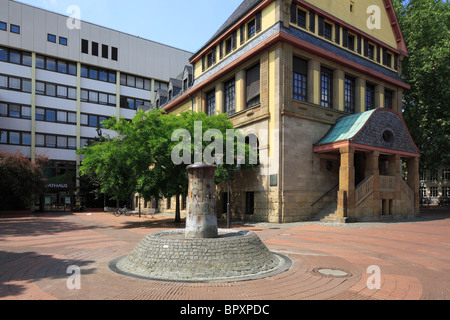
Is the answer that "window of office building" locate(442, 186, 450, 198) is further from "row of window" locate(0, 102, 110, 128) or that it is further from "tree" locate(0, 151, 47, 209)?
"tree" locate(0, 151, 47, 209)

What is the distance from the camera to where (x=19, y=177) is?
31594 millimetres

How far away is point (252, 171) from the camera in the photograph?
23.0 m

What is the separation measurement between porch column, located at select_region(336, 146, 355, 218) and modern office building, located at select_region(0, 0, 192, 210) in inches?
1295

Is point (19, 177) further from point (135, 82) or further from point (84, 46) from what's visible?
point (135, 82)

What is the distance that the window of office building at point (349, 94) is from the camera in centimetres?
2577

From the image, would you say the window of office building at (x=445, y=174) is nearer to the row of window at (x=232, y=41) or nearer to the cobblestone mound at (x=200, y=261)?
the row of window at (x=232, y=41)

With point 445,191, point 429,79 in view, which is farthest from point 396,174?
point 445,191

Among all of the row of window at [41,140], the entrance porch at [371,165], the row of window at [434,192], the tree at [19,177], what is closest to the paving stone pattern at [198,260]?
the entrance porch at [371,165]

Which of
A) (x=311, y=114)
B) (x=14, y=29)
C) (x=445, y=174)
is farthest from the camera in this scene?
(x=445, y=174)

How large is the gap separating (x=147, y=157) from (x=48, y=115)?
30285 mm

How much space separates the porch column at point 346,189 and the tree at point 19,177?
98.4ft

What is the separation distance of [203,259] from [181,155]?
12240 millimetres

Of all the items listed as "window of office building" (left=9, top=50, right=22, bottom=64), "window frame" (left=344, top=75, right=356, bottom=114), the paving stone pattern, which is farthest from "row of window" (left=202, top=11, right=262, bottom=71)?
"window of office building" (left=9, top=50, right=22, bottom=64)

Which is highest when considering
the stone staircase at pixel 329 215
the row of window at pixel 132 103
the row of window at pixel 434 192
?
the row of window at pixel 132 103
